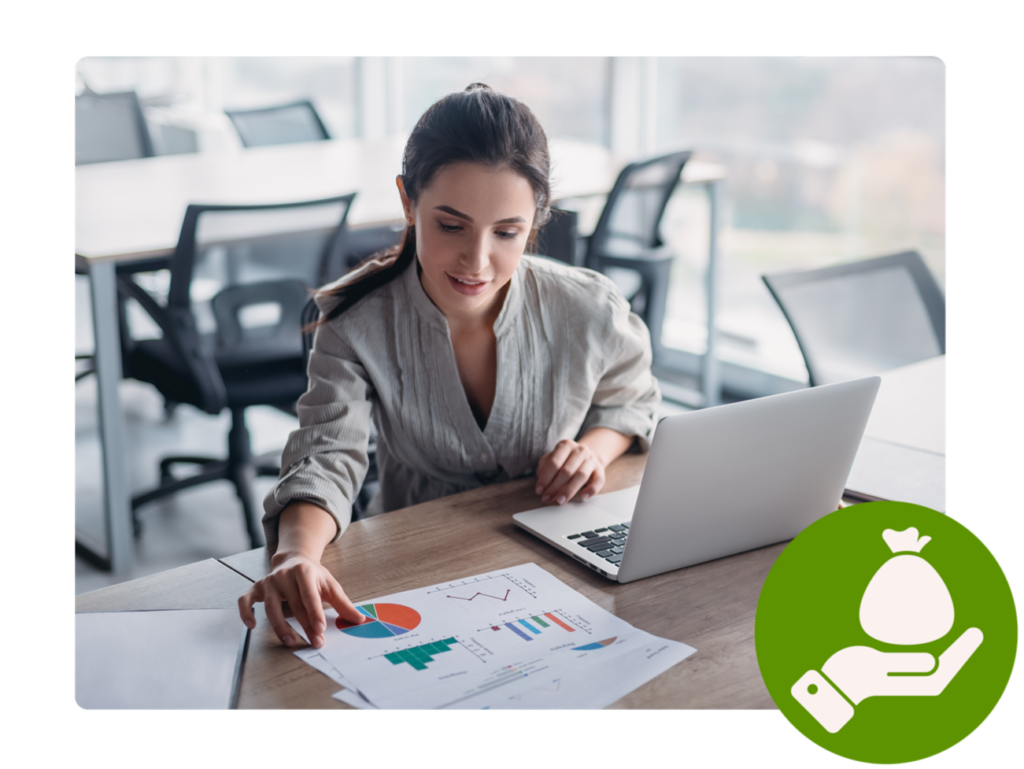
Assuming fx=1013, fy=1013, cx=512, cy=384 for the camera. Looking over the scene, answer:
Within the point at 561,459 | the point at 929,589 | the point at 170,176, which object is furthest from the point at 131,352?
the point at 929,589

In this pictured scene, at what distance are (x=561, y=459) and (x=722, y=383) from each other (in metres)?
2.78

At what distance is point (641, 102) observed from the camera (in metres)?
4.10

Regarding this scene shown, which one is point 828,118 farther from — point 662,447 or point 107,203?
point 662,447

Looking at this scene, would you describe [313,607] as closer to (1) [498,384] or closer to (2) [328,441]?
(2) [328,441]

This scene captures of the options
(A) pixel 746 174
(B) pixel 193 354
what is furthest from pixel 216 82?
(B) pixel 193 354

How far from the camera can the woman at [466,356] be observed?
1.28 m

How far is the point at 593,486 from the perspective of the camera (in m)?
1.35

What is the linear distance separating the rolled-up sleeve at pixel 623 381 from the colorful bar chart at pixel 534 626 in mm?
508

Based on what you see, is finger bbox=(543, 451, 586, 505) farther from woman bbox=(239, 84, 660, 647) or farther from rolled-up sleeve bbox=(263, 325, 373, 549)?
rolled-up sleeve bbox=(263, 325, 373, 549)

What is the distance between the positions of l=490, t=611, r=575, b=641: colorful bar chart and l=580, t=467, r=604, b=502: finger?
31 centimetres

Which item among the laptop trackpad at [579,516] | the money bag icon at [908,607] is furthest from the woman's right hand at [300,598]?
the money bag icon at [908,607]

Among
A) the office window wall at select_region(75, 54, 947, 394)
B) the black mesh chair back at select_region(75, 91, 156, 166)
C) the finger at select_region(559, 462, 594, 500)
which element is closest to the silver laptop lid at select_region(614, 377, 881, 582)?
the finger at select_region(559, 462, 594, 500)

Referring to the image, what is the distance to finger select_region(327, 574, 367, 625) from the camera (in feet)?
3.37

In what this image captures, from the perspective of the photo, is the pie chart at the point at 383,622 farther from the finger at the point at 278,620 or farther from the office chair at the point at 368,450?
the office chair at the point at 368,450
